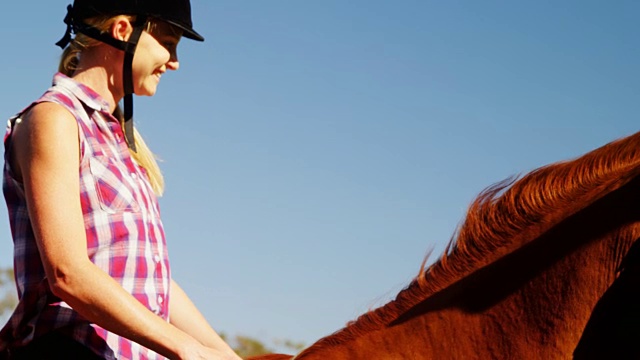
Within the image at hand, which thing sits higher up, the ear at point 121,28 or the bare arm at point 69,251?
the ear at point 121,28

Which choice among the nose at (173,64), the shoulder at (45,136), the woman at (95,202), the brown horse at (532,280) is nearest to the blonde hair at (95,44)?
the woman at (95,202)

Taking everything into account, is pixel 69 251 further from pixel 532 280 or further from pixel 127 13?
pixel 532 280

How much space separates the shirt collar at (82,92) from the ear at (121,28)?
7.6 inches

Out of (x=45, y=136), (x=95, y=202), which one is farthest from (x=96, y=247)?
(x=45, y=136)

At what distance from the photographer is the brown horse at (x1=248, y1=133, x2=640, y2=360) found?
2443mm

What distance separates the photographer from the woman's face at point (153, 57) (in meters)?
2.62

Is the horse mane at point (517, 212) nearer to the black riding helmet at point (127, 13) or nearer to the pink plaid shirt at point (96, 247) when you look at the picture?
the pink plaid shirt at point (96, 247)

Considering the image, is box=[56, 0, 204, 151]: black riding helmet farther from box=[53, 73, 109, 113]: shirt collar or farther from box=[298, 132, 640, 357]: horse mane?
box=[298, 132, 640, 357]: horse mane

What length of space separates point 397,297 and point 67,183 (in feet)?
4.05

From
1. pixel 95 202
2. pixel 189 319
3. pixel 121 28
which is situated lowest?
pixel 189 319

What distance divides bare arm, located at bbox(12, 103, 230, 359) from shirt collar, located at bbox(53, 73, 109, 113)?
0.23 metres

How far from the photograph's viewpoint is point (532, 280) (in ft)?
8.51

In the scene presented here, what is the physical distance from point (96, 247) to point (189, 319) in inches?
24.6

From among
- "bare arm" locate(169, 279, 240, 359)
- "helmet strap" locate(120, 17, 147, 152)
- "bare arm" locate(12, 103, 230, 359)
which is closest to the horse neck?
"bare arm" locate(169, 279, 240, 359)
